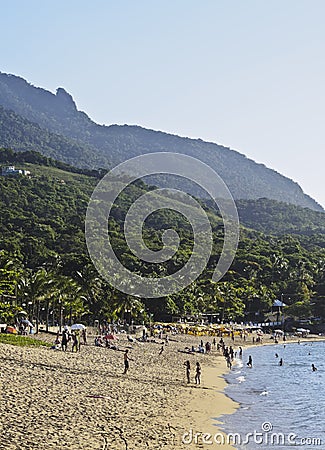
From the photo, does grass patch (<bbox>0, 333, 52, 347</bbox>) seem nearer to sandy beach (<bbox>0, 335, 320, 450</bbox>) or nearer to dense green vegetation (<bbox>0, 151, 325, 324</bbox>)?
sandy beach (<bbox>0, 335, 320, 450</bbox>)

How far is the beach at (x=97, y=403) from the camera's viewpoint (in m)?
12.5

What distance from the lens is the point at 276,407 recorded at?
2131cm

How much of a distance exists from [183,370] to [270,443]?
15847 millimetres

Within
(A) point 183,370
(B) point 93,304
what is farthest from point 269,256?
(A) point 183,370

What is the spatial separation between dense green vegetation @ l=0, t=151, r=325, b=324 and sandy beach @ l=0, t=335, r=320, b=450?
36.6ft

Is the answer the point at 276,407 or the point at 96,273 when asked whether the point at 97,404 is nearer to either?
the point at 276,407

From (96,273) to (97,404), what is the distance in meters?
40.2

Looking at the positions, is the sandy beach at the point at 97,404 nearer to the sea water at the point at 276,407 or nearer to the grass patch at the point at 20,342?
the sea water at the point at 276,407

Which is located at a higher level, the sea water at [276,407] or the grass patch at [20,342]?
the grass patch at [20,342]

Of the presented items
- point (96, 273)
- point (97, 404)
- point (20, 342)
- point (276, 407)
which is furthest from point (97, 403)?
point (96, 273)

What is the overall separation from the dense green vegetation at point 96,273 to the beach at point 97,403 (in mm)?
11134

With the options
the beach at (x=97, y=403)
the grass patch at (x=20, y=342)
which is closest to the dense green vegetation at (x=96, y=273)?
the grass patch at (x=20, y=342)

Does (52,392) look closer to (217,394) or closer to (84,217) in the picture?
(217,394)

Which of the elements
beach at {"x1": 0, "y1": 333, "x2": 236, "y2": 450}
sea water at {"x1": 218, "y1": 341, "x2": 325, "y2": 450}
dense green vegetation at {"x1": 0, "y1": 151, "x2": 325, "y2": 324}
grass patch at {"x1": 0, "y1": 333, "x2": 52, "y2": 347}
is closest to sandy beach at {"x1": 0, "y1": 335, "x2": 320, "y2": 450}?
beach at {"x1": 0, "y1": 333, "x2": 236, "y2": 450}
